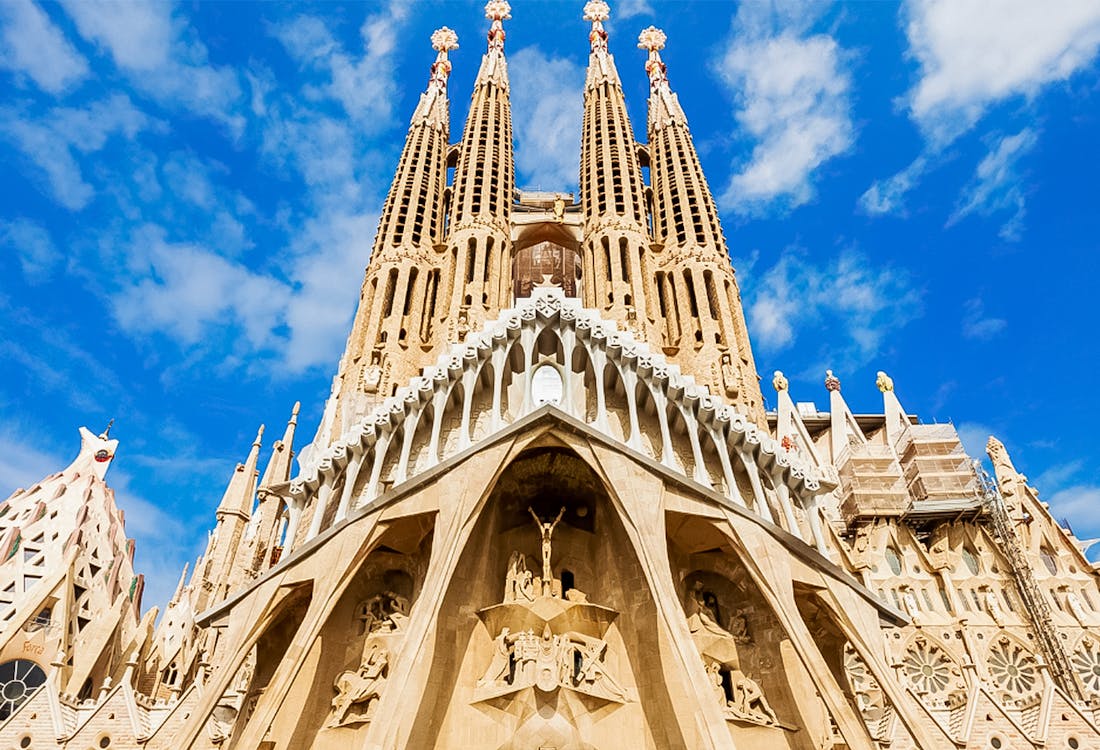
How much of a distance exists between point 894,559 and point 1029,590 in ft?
12.5

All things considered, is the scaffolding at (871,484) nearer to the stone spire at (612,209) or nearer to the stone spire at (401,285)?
the stone spire at (612,209)

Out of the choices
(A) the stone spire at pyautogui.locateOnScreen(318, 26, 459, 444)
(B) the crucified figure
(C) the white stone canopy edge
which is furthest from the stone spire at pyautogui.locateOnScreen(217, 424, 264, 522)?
(B) the crucified figure

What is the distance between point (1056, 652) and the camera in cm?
2086

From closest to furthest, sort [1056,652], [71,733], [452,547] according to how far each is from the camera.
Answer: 1. [452,547]
2. [71,733]
3. [1056,652]

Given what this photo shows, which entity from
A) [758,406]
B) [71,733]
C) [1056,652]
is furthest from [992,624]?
[71,733]

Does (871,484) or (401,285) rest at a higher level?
(401,285)

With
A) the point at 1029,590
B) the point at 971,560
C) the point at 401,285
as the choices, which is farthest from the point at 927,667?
the point at 401,285

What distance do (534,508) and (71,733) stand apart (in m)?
11.4

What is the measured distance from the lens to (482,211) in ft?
85.4

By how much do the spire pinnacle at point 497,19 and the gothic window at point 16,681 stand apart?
30.5 meters

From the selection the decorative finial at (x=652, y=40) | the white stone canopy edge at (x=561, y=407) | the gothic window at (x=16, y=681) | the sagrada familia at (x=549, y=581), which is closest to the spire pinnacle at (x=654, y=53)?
the decorative finial at (x=652, y=40)

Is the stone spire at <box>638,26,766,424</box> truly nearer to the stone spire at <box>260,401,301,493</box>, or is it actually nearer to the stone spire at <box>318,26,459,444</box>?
the stone spire at <box>318,26,459,444</box>

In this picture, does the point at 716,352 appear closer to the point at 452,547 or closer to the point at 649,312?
the point at 649,312

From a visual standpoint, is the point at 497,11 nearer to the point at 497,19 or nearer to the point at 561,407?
the point at 497,19
